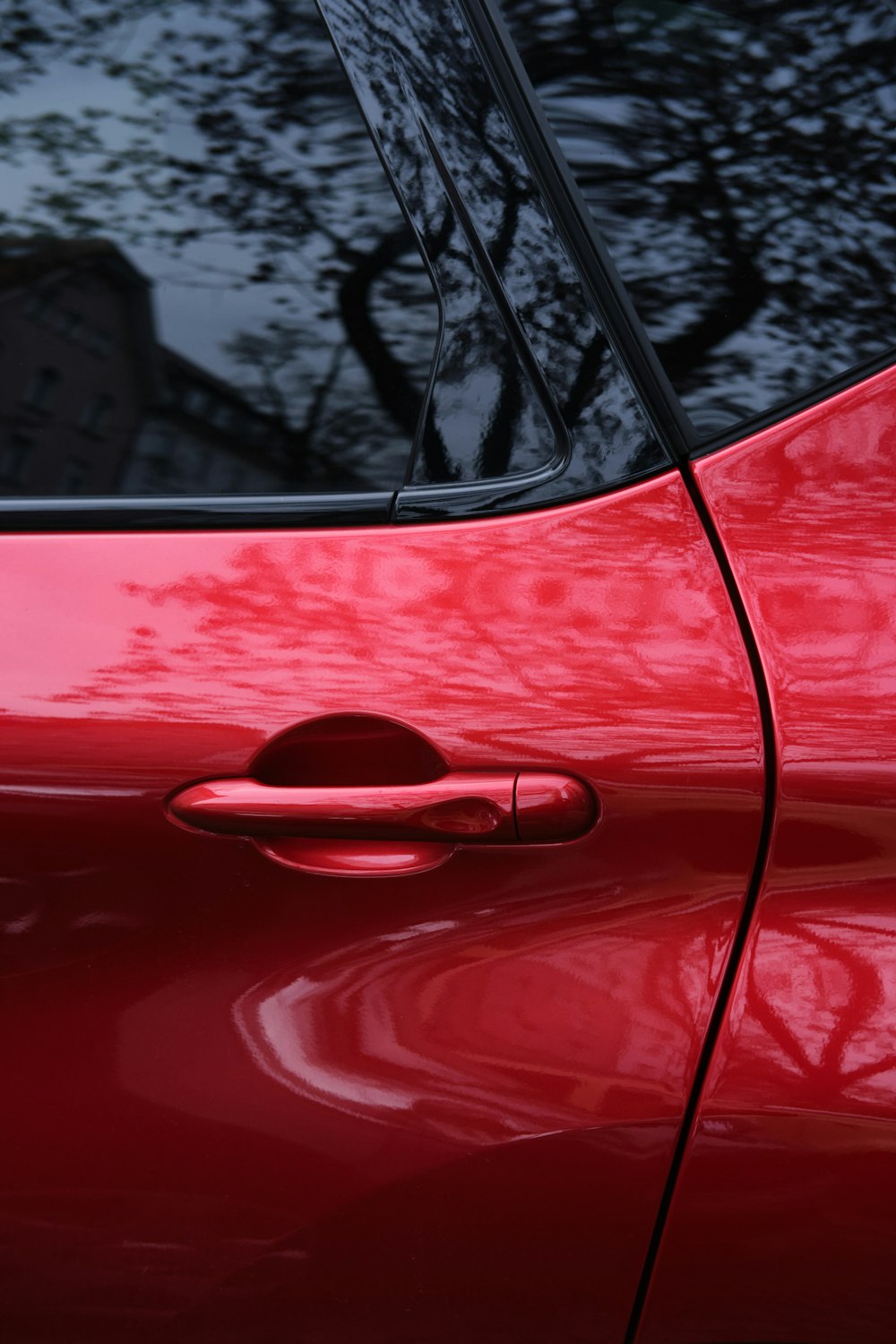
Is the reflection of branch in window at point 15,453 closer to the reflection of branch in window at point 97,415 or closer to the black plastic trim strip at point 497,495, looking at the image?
the reflection of branch in window at point 97,415

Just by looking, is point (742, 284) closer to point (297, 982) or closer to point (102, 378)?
point (102, 378)

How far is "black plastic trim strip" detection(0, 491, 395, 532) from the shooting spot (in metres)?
0.97

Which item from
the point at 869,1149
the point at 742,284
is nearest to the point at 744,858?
the point at 869,1149

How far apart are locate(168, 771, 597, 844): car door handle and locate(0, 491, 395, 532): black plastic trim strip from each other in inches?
8.5

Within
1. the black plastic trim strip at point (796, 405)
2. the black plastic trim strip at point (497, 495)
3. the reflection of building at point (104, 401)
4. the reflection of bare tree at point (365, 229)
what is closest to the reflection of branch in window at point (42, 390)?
the reflection of building at point (104, 401)

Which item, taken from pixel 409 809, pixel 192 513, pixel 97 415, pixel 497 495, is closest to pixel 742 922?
pixel 409 809

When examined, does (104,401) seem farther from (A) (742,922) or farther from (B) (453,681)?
(A) (742,922)

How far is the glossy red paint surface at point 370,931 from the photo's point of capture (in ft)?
2.95

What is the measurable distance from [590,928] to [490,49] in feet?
2.37

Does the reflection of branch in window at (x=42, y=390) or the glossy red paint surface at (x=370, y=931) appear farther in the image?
the reflection of branch in window at (x=42, y=390)

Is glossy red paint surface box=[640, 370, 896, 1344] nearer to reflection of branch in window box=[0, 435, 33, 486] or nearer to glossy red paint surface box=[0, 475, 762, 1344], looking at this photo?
glossy red paint surface box=[0, 475, 762, 1344]

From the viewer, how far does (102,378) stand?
102 cm

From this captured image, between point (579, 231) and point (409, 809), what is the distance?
491 millimetres

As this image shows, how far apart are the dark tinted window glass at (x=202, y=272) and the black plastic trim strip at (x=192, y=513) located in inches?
0.5
